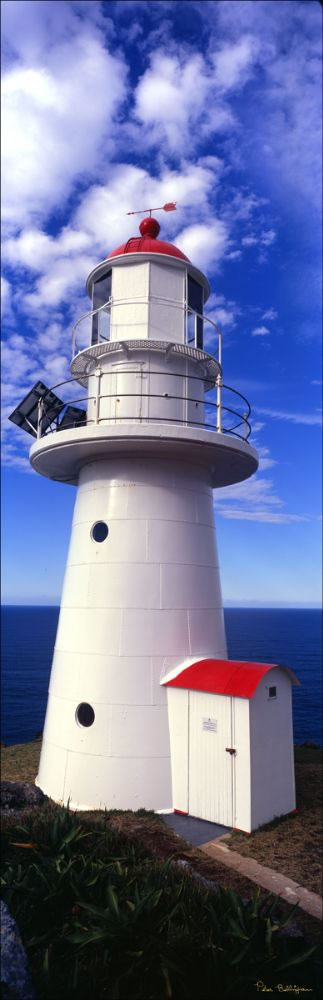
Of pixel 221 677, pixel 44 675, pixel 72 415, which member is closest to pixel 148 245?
pixel 72 415

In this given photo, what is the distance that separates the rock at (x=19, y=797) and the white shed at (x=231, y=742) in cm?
249

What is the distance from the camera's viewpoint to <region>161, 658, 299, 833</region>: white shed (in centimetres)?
1008

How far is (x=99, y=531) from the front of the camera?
12047 millimetres

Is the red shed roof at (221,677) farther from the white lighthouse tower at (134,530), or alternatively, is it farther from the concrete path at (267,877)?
the concrete path at (267,877)

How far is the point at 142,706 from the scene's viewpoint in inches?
435

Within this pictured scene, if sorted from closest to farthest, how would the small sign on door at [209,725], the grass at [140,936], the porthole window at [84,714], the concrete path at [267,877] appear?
1. the grass at [140,936]
2. the concrete path at [267,877]
3. the small sign on door at [209,725]
4. the porthole window at [84,714]

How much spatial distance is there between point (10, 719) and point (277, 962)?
139 feet

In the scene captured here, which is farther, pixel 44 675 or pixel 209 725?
pixel 44 675

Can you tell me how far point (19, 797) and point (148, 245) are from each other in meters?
10.3

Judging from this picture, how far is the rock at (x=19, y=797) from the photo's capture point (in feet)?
30.0

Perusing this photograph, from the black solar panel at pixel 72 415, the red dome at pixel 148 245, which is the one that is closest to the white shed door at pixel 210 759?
the black solar panel at pixel 72 415

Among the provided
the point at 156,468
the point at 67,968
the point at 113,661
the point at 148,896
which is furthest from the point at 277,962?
the point at 156,468

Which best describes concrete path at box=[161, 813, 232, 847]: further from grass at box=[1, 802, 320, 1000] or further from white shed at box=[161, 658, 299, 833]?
grass at box=[1, 802, 320, 1000]

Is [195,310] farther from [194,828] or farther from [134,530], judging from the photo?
[194,828]
